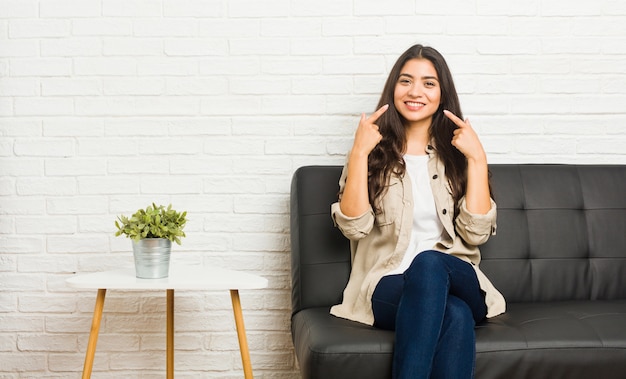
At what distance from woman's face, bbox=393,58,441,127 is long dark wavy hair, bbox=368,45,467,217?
18 millimetres

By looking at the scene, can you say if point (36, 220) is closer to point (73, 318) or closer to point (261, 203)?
point (73, 318)

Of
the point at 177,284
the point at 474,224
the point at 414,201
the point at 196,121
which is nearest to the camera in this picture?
the point at 177,284

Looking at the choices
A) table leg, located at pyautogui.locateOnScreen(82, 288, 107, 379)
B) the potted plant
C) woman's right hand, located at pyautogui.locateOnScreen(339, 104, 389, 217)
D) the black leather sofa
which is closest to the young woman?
woman's right hand, located at pyautogui.locateOnScreen(339, 104, 389, 217)

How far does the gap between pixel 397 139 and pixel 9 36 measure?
58.3 inches

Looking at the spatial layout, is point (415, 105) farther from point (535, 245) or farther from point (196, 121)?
point (196, 121)

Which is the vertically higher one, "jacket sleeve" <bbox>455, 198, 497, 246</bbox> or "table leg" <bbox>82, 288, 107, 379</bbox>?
"jacket sleeve" <bbox>455, 198, 497, 246</bbox>

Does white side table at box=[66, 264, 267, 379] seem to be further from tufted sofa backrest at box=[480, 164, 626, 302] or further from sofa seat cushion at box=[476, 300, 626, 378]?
tufted sofa backrest at box=[480, 164, 626, 302]

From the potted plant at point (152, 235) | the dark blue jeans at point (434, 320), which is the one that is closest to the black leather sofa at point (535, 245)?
the dark blue jeans at point (434, 320)

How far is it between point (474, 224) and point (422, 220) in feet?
0.58

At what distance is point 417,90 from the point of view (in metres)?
2.30

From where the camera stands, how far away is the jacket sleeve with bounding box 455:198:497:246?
2150mm

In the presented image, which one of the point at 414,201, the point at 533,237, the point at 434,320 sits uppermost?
the point at 414,201

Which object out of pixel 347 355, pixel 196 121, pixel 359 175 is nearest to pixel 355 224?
pixel 359 175

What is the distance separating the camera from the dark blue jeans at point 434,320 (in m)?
1.73
